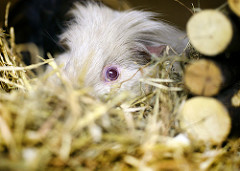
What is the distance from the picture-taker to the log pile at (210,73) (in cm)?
96

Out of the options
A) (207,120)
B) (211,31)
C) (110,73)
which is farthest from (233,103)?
(110,73)

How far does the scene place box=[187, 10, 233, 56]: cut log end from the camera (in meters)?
0.95

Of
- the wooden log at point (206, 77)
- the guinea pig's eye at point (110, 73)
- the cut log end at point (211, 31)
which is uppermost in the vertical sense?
the cut log end at point (211, 31)

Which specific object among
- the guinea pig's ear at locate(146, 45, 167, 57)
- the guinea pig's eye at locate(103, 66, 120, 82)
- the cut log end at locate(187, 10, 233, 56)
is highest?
the cut log end at locate(187, 10, 233, 56)

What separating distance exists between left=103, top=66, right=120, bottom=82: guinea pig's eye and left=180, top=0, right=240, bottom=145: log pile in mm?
768

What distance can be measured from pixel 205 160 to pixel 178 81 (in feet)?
1.56

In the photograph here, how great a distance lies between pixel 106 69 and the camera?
1.77m

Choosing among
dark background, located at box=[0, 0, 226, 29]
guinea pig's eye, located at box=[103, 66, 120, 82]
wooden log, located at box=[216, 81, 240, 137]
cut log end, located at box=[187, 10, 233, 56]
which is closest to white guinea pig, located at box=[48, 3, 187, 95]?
guinea pig's eye, located at box=[103, 66, 120, 82]

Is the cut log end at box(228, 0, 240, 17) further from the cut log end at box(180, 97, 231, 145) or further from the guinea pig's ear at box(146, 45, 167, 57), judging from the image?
the guinea pig's ear at box(146, 45, 167, 57)

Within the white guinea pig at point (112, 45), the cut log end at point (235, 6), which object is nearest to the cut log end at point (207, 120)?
the cut log end at point (235, 6)

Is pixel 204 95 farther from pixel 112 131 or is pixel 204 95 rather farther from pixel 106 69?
pixel 106 69

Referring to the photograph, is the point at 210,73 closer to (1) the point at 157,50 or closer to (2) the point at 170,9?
(1) the point at 157,50

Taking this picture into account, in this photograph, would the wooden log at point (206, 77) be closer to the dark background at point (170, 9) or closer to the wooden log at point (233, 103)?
the wooden log at point (233, 103)

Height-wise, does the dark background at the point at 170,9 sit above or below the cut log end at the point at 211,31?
above
